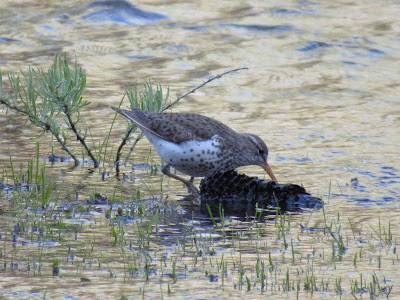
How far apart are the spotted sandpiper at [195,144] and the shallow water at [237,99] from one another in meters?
0.40

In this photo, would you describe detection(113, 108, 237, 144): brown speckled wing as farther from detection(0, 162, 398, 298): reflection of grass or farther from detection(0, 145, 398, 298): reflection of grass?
detection(0, 162, 398, 298): reflection of grass

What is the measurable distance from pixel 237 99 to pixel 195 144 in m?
5.23

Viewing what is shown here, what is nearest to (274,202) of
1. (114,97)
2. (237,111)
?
(237,111)

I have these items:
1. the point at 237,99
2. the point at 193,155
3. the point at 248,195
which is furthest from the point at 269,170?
the point at 237,99

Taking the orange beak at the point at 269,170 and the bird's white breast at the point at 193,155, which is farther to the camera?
the orange beak at the point at 269,170

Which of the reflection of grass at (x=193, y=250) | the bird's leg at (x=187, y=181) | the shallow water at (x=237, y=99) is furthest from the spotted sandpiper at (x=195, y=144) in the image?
the reflection of grass at (x=193, y=250)

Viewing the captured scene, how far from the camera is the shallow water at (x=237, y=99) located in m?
6.86

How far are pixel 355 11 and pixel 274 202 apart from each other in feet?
41.2

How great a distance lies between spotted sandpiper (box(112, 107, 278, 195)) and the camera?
9.09m

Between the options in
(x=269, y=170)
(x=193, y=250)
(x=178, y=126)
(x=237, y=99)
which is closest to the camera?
(x=193, y=250)

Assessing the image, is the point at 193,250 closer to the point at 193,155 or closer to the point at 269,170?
the point at 193,155

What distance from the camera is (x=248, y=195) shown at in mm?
9102

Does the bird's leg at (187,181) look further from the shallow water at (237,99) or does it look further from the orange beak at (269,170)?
the orange beak at (269,170)

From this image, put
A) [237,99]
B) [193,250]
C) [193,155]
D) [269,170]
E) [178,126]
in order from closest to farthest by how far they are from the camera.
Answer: [193,250] → [193,155] → [178,126] → [269,170] → [237,99]
